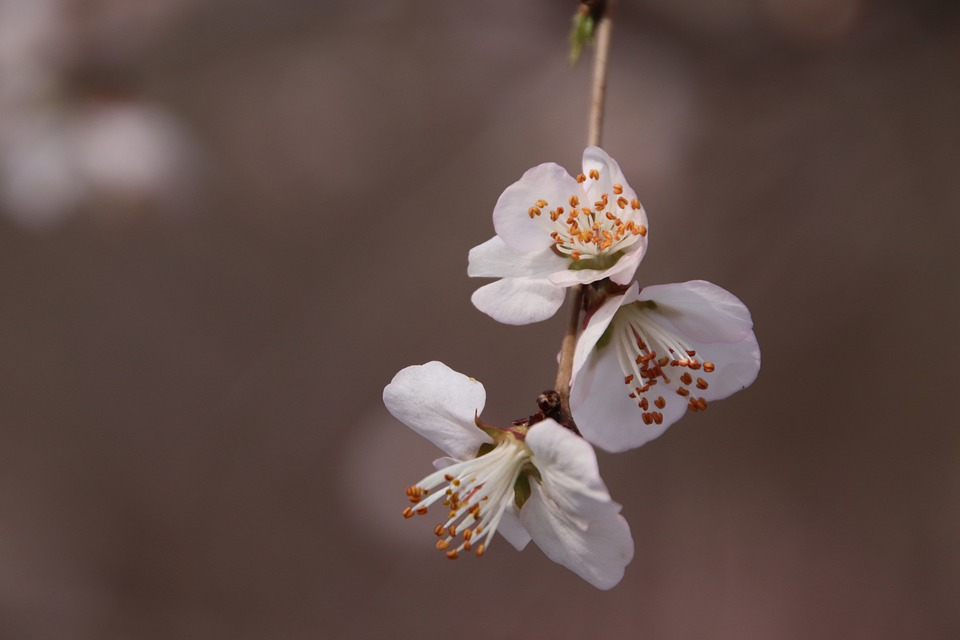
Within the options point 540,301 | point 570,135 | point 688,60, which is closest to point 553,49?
point 570,135

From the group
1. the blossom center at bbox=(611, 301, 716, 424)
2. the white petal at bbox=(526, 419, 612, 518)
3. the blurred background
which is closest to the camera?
the white petal at bbox=(526, 419, 612, 518)

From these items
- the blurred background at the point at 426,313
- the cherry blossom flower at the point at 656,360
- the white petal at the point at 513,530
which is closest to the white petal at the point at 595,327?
the cherry blossom flower at the point at 656,360

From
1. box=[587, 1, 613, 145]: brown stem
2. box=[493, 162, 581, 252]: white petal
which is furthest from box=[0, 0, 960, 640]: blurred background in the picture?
box=[493, 162, 581, 252]: white petal

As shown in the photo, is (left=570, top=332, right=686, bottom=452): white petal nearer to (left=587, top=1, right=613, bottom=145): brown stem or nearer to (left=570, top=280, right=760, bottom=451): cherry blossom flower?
(left=570, top=280, right=760, bottom=451): cherry blossom flower

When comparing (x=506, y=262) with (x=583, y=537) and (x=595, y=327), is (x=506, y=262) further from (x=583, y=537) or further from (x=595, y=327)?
(x=583, y=537)

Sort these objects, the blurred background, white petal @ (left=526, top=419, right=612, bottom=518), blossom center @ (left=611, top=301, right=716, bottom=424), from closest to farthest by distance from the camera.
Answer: white petal @ (left=526, top=419, right=612, bottom=518), blossom center @ (left=611, top=301, right=716, bottom=424), the blurred background

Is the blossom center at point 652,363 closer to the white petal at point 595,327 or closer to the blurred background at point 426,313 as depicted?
the white petal at point 595,327

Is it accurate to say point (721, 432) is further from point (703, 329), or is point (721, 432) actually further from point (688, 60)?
point (703, 329)
